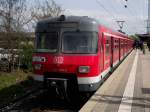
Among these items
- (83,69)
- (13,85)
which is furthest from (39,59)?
(13,85)

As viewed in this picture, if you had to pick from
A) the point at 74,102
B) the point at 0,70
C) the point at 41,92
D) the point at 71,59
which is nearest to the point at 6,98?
the point at 41,92

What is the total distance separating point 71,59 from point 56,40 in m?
0.88

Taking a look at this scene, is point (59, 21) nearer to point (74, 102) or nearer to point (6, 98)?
point (74, 102)

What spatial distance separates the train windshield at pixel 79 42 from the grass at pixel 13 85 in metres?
3.06

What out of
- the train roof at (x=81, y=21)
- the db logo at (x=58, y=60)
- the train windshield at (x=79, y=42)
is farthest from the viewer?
the train roof at (x=81, y=21)

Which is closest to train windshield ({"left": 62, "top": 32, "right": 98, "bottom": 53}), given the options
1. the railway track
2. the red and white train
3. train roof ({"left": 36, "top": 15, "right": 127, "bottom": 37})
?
the red and white train

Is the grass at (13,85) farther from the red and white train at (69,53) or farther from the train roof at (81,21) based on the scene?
the train roof at (81,21)

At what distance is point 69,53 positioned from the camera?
1170 centimetres

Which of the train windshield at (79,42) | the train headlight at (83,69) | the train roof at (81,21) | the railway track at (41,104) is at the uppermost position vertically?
the train roof at (81,21)

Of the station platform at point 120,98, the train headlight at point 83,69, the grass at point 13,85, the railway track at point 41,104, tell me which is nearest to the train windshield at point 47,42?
the train headlight at point 83,69

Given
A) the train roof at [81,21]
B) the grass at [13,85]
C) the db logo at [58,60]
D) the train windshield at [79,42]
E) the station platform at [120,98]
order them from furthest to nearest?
1. the grass at [13,85]
2. the train roof at [81,21]
3. the train windshield at [79,42]
4. the db logo at [58,60]
5. the station platform at [120,98]

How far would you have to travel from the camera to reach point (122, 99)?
1162 cm

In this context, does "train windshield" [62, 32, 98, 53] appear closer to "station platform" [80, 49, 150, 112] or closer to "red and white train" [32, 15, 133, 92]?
"red and white train" [32, 15, 133, 92]

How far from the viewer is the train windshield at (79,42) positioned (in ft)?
38.6
